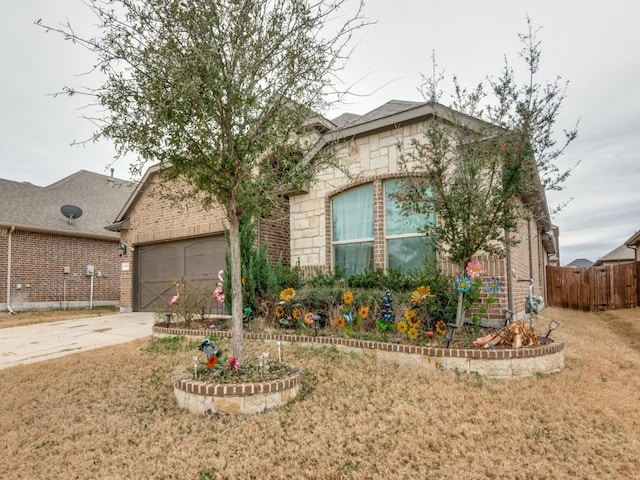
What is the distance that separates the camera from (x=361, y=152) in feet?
27.3

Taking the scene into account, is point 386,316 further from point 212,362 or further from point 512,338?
point 212,362

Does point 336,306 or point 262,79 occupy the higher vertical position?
point 262,79

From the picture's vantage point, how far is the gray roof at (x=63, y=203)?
14523 mm

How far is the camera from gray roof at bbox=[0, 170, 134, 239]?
1452cm

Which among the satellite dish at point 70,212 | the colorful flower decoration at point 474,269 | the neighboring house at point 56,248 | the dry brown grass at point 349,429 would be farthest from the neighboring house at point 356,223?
the satellite dish at point 70,212

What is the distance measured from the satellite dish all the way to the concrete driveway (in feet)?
20.6

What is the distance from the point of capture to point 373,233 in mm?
8109

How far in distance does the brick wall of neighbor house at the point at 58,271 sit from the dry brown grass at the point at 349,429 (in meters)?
11.1

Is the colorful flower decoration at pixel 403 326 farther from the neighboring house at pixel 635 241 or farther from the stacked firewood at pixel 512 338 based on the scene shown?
the neighboring house at pixel 635 241

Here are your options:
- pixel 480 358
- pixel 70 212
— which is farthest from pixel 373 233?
pixel 70 212

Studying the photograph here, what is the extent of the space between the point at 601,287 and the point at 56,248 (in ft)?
67.4

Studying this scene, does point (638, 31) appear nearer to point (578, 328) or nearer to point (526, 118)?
point (526, 118)

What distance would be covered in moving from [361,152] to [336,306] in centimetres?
337

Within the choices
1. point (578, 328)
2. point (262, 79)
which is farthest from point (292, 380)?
point (578, 328)
